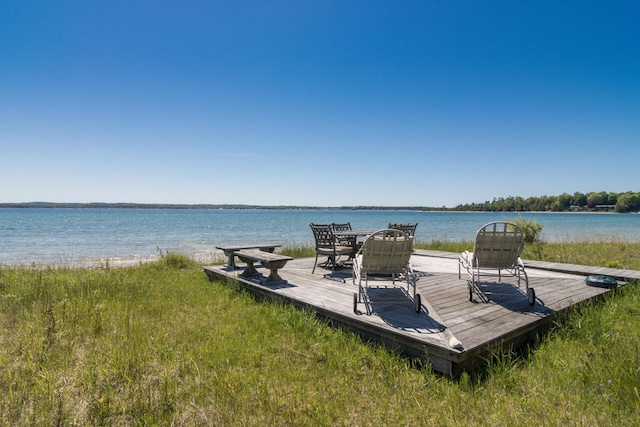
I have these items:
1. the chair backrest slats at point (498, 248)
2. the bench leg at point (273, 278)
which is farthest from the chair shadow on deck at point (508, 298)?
the bench leg at point (273, 278)

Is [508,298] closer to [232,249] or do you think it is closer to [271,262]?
[271,262]

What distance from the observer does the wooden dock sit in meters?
3.29

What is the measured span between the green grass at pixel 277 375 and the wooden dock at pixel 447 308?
17 cm

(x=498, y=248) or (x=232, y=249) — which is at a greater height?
(x=498, y=248)

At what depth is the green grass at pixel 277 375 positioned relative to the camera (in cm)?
246

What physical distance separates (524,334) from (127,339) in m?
4.64

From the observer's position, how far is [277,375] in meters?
3.14

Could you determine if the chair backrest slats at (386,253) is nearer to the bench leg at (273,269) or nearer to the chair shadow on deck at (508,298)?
the chair shadow on deck at (508,298)

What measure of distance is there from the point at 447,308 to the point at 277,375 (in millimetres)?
2467

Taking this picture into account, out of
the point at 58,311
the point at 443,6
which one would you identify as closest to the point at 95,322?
the point at 58,311

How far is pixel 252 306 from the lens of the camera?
17.9 feet

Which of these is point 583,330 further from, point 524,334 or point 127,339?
point 127,339

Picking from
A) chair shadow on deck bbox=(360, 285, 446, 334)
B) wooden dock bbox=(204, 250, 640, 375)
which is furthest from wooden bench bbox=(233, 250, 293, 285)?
chair shadow on deck bbox=(360, 285, 446, 334)

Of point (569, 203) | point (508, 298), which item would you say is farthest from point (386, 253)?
point (569, 203)
